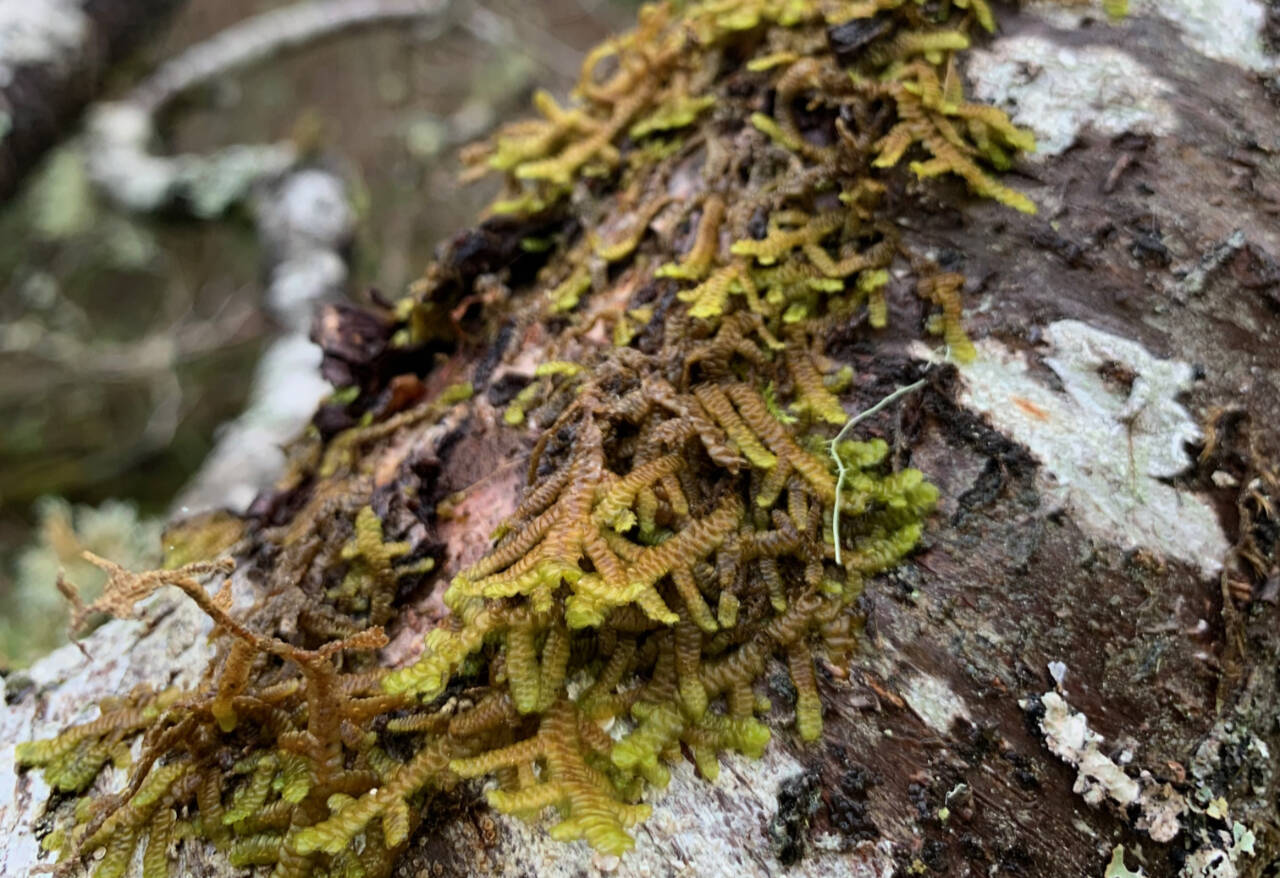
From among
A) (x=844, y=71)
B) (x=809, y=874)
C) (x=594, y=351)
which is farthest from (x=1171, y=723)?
(x=844, y=71)

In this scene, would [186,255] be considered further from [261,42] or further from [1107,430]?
[1107,430]

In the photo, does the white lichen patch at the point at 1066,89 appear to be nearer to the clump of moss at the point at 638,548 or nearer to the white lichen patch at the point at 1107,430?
the clump of moss at the point at 638,548

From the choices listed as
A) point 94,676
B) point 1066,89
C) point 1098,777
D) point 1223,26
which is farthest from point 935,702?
point 94,676

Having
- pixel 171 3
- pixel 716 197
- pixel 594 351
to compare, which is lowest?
pixel 594 351

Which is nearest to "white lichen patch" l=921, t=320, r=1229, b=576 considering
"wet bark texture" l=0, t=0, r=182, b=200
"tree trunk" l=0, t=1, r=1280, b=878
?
"tree trunk" l=0, t=1, r=1280, b=878

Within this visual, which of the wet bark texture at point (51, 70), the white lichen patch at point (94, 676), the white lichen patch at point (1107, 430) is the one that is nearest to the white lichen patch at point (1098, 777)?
the white lichen patch at point (1107, 430)

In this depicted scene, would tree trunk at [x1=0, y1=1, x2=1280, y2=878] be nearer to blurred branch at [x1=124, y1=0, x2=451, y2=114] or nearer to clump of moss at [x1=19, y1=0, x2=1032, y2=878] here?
clump of moss at [x1=19, y1=0, x2=1032, y2=878]

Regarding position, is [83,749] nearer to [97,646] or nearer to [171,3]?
[97,646]
